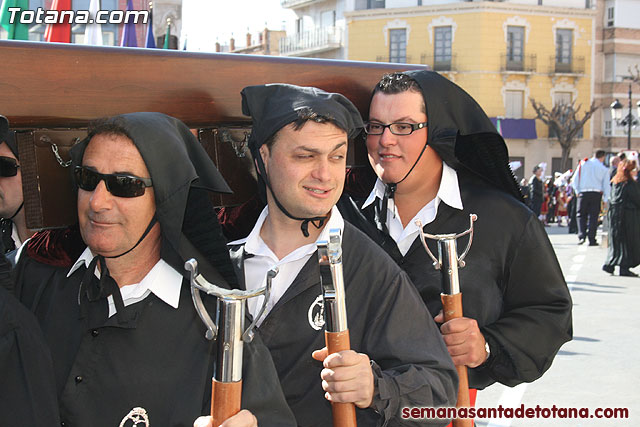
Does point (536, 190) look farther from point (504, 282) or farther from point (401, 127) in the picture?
point (401, 127)

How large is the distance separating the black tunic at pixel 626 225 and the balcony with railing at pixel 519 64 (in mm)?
34907

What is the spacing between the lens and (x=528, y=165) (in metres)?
48.0

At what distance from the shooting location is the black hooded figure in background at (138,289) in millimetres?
2523

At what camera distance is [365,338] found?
2.94 m

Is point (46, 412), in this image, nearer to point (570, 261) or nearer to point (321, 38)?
point (570, 261)

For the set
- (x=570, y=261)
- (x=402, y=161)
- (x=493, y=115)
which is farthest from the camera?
(x=493, y=115)

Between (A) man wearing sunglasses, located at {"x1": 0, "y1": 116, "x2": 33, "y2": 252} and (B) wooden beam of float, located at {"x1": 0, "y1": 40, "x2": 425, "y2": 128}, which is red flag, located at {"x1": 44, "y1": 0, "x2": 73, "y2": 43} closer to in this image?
(A) man wearing sunglasses, located at {"x1": 0, "y1": 116, "x2": 33, "y2": 252}

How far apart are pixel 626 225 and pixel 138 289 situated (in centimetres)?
1284

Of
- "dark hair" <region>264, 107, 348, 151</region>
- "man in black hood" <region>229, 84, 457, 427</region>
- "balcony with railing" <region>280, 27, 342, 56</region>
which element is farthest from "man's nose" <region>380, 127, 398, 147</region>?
"balcony with railing" <region>280, 27, 342, 56</region>

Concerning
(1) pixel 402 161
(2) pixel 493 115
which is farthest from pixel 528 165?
(1) pixel 402 161

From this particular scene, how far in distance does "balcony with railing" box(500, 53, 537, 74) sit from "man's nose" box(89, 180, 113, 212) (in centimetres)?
4725

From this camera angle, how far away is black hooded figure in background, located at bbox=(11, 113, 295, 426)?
2523mm

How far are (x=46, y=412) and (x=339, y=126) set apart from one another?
1315 millimetres

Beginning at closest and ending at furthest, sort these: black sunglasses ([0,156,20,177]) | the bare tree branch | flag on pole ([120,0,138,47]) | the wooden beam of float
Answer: the wooden beam of float < black sunglasses ([0,156,20,177]) < flag on pole ([120,0,138,47]) < the bare tree branch
